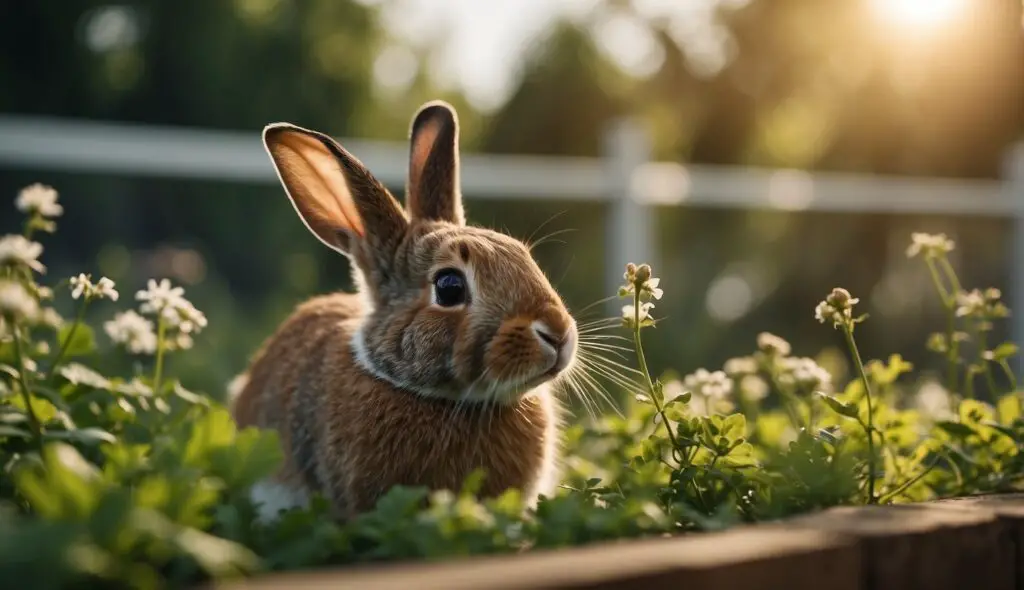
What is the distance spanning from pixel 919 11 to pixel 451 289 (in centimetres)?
707

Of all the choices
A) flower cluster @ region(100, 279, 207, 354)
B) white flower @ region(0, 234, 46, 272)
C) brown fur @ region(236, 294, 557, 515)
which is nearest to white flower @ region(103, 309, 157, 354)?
flower cluster @ region(100, 279, 207, 354)

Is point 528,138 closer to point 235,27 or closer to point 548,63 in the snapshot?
point 548,63

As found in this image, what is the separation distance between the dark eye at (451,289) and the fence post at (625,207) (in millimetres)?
3876

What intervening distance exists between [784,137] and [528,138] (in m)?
2.95

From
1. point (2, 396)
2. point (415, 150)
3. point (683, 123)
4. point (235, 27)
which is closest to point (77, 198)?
point (235, 27)

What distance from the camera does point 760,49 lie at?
949 centimetres

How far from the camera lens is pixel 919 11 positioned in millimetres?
8172

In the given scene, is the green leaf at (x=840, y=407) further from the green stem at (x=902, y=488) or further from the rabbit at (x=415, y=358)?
the rabbit at (x=415, y=358)

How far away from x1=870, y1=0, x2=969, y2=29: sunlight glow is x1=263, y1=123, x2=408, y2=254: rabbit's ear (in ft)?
21.5

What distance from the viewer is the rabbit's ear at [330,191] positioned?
8.02 ft

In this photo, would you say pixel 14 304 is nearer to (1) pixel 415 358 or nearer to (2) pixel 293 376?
(1) pixel 415 358

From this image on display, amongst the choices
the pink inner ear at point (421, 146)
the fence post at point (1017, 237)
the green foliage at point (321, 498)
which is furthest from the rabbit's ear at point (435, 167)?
the fence post at point (1017, 237)

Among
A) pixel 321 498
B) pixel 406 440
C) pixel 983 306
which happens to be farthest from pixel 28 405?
pixel 983 306

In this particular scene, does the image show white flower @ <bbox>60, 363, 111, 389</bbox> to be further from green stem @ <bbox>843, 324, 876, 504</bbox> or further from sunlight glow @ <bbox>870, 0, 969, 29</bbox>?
sunlight glow @ <bbox>870, 0, 969, 29</bbox>
